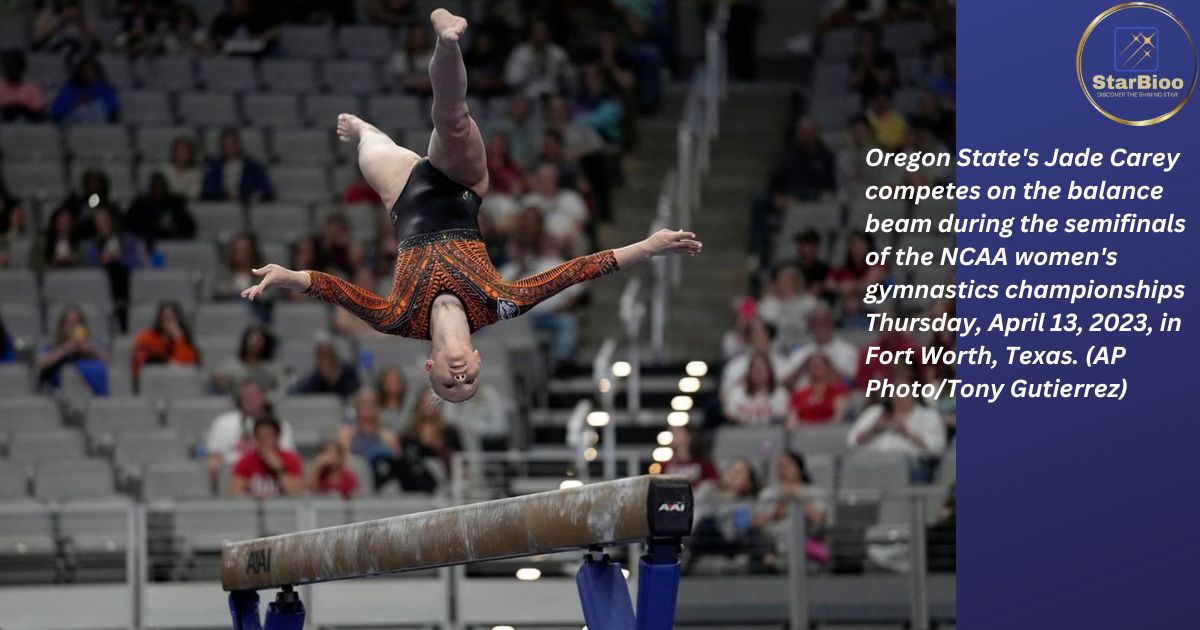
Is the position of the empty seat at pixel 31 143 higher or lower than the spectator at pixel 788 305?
higher

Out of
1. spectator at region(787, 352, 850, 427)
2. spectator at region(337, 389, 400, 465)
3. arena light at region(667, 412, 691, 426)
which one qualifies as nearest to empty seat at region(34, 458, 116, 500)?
spectator at region(337, 389, 400, 465)

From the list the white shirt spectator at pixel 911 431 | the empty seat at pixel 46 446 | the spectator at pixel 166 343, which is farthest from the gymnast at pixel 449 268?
the spectator at pixel 166 343

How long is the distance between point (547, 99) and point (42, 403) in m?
4.42

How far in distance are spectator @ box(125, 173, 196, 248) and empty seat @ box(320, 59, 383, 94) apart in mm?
1874

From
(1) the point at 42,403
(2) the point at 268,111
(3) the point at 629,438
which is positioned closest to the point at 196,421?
(1) the point at 42,403

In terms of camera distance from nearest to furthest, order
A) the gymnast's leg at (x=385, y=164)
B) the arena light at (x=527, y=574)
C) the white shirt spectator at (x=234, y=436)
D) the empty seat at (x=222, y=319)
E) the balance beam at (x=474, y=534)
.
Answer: the balance beam at (x=474, y=534)
the gymnast's leg at (x=385, y=164)
the arena light at (x=527, y=574)
the white shirt spectator at (x=234, y=436)
the empty seat at (x=222, y=319)

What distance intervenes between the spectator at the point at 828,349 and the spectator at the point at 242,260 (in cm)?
340

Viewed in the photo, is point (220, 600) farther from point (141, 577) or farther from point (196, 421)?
point (196, 421)

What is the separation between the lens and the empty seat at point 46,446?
33.3 ft

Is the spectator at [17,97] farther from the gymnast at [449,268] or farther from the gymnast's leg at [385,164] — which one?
the gymnast at [449,268]

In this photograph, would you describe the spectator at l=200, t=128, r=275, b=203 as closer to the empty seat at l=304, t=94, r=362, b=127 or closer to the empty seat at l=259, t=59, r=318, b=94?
the empty seat at l=304, t=94, r=362, b=127

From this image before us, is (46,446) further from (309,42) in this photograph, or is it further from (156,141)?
(309,42)

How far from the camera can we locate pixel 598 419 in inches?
422

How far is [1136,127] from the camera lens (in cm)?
755
